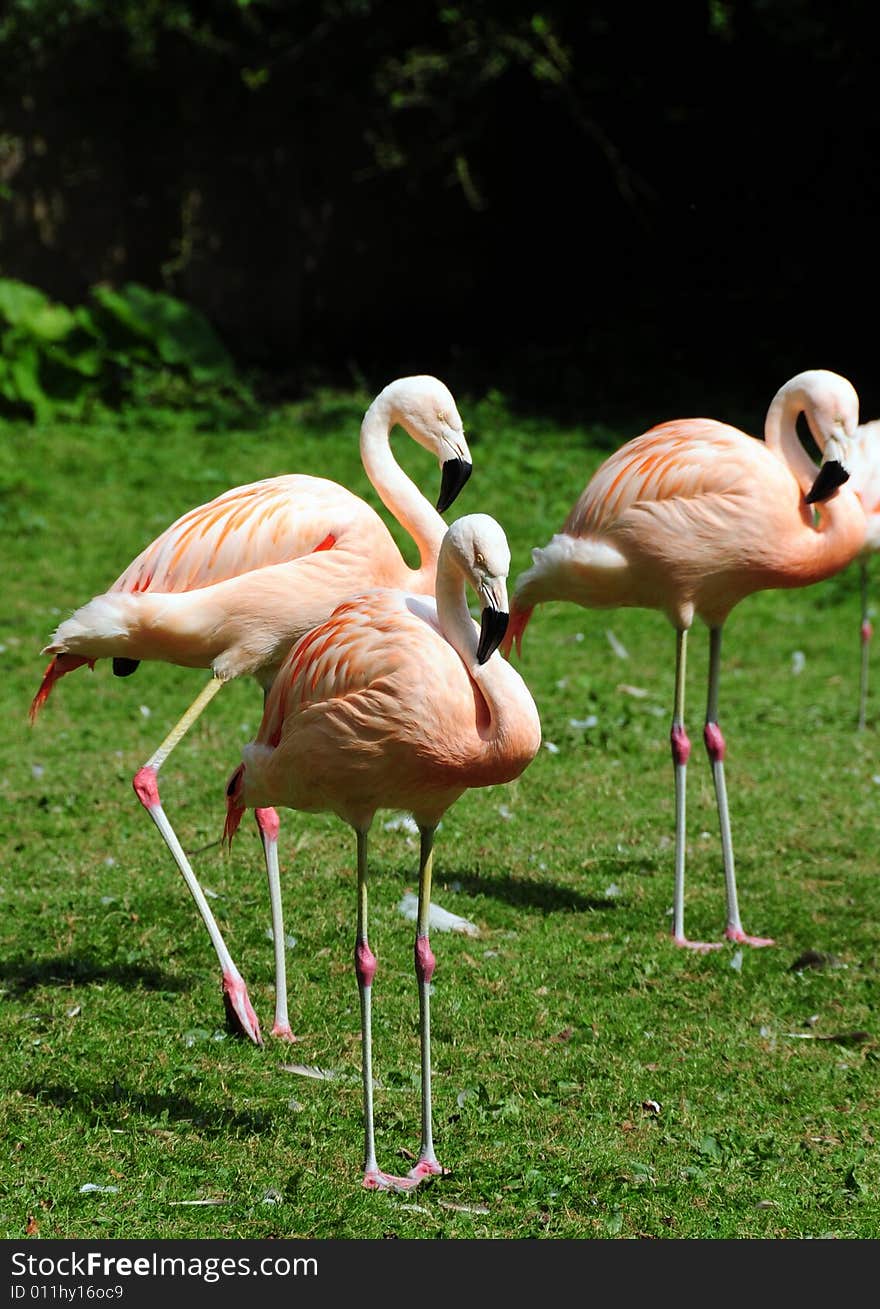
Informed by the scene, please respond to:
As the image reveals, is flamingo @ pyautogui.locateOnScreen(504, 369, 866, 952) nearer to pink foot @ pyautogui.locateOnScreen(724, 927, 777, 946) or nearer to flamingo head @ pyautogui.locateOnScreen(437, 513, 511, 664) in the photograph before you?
pink foot @ pyautogui.locateOnScreen(724, 927, 777, 946)

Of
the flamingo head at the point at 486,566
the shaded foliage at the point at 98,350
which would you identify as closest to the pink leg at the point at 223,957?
the flamingo head at the point at 486,566

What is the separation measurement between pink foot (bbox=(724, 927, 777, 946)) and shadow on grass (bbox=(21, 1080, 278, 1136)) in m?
1.93

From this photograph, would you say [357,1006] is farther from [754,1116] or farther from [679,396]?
[679,396]

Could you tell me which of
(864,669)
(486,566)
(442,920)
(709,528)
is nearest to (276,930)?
(442,920)

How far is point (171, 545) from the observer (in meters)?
4.81

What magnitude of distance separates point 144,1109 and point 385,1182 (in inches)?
30.1

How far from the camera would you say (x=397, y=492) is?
196 inches

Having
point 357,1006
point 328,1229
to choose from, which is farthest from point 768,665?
point 328,1229

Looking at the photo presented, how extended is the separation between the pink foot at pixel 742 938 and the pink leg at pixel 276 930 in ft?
5.07

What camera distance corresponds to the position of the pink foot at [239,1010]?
4492mm

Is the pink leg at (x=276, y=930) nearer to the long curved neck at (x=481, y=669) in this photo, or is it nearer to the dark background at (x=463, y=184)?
the long curved neck at (x=481, y=669)

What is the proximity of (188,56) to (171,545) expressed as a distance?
34.8 feet

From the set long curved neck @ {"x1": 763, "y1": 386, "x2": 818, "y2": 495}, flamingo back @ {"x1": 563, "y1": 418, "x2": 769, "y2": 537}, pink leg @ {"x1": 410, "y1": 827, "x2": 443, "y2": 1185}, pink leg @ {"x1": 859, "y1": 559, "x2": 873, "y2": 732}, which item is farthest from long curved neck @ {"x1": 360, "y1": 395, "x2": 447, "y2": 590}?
pink leg @ {"x1": 859, "y1": 559, "x2": 873, "y2": 732}

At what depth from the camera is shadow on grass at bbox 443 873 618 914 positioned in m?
5.64
